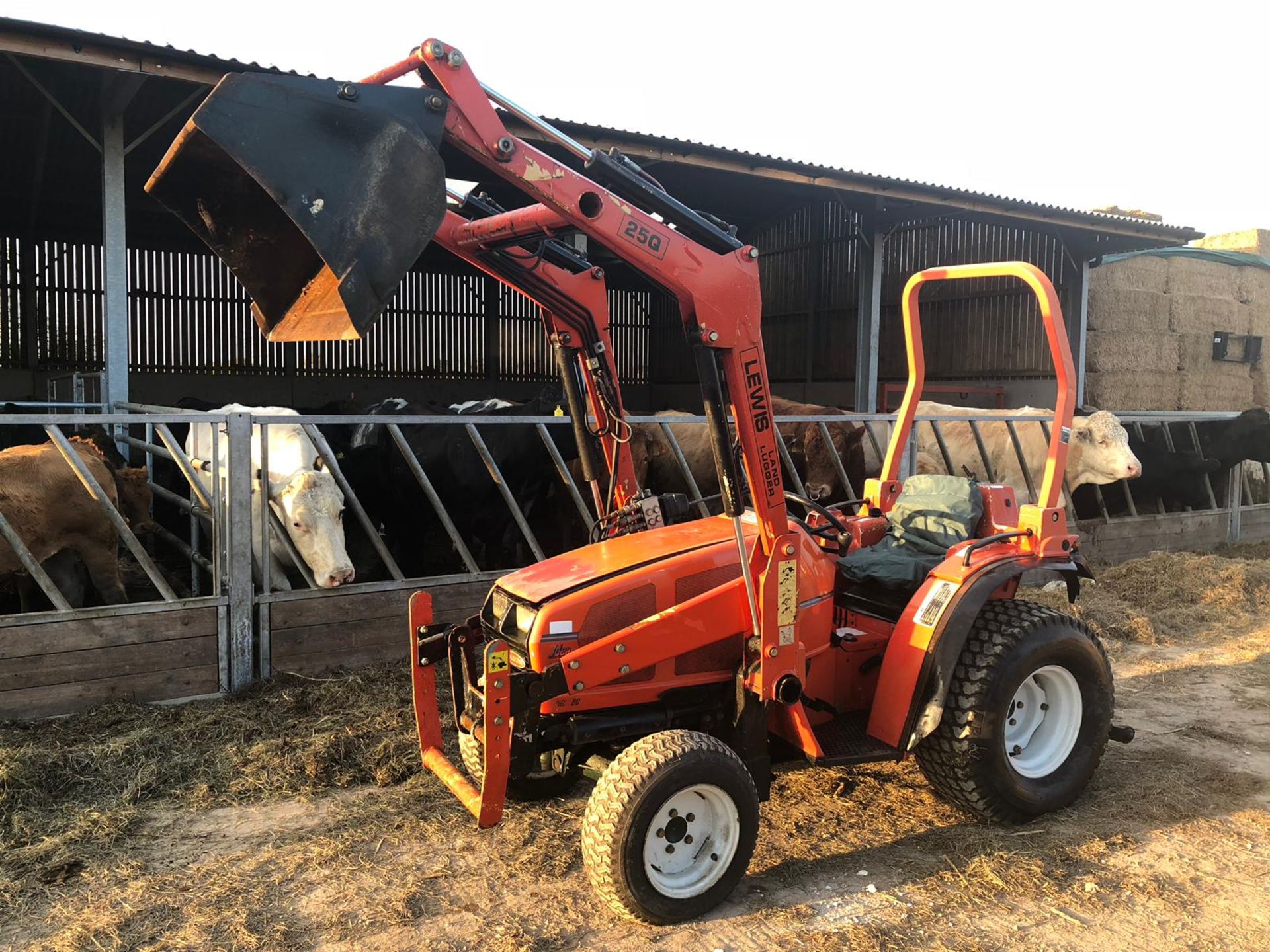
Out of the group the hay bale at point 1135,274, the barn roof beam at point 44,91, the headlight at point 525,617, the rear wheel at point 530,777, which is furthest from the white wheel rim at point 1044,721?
the hay bale at point 1135,274

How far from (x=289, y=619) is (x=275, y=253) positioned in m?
2.56

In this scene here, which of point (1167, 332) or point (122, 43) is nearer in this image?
point (122, 43)

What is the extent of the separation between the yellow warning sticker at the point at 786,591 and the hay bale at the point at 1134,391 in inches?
460

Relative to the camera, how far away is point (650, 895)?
107 inches

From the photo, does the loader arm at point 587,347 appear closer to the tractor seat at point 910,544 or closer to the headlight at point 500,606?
the headlight at point 500,606

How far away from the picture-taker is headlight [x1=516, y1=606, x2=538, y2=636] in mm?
2979

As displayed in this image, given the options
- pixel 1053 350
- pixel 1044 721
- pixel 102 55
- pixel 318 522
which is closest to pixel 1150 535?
pixel 1044 721

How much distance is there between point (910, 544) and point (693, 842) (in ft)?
5.07

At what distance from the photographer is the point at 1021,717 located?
358cm

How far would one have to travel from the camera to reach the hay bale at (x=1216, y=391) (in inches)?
546

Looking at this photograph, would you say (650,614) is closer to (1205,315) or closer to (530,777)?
(530,777)

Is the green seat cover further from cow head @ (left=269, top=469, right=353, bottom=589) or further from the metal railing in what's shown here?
cow head @ (left=269, top=469, right=353, bottom=589)

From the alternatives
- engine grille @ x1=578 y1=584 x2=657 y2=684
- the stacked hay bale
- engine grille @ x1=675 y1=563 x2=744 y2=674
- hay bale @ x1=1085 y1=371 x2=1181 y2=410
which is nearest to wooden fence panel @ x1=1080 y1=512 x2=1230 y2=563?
hay bale @ x1=1085 y1=371 x2=1181 y2=410

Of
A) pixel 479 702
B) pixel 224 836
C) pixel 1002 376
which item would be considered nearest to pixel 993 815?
pixel 479 702
